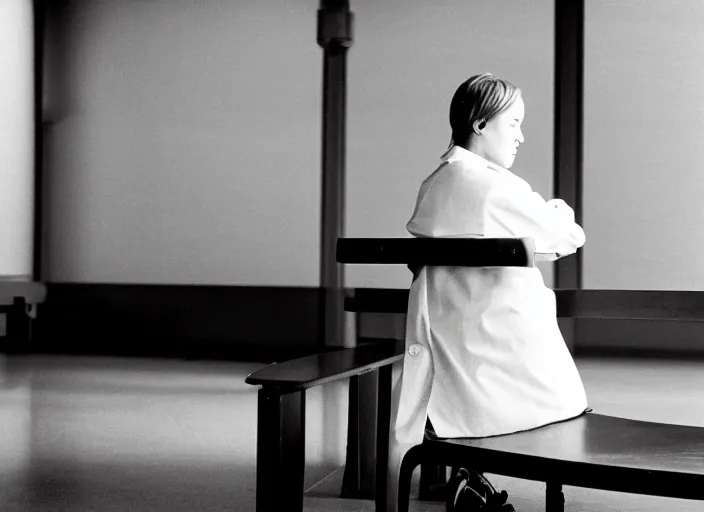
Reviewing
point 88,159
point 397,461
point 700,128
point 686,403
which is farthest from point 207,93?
point 397,461

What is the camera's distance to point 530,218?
57.2 inches

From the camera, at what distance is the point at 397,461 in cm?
163

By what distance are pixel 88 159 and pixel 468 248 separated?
6845 millimetres

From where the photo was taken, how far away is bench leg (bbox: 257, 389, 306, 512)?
58.3 inches

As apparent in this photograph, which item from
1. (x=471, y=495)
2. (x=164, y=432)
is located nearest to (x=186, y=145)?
(x=164, y=432)

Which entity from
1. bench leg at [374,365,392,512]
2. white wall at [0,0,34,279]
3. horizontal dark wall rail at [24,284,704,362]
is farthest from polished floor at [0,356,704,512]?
white wall at [0,0,34,279]

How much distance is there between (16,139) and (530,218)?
271 inches

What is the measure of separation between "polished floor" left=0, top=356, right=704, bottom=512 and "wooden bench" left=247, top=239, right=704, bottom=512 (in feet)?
3.52

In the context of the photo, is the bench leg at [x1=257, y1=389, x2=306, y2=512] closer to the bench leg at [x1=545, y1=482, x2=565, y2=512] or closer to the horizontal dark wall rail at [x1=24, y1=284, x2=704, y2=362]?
the bench leg at [x1=545, y1=482, x2=565, y2=512]

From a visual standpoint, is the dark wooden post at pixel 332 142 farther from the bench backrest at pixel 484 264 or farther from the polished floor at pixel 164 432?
→ the bench backrest at pixel 484 264

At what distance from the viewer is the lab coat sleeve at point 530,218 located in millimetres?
1450

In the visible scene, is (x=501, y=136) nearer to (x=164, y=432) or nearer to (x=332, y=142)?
(x=164, y=432)

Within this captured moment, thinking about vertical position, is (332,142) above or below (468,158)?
above

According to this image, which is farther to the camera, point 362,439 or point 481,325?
point 362,439
